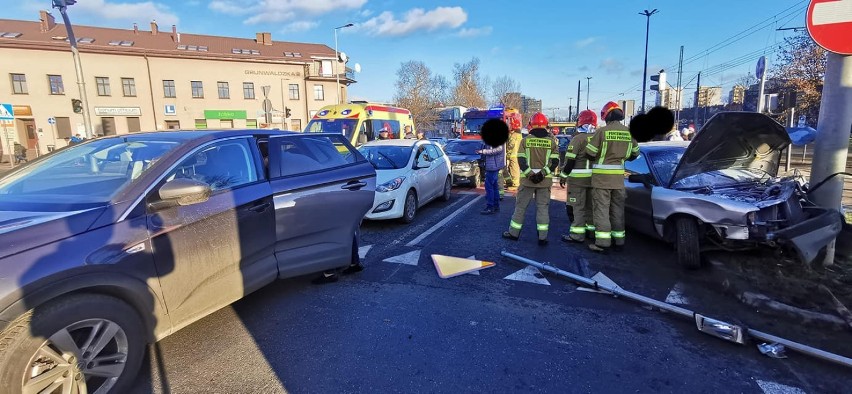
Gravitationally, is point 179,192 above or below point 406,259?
above

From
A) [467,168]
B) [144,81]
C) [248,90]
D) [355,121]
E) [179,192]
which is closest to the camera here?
[179,192]

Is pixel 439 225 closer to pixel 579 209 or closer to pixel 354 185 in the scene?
pixel 579 209

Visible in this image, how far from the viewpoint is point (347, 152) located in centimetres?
474

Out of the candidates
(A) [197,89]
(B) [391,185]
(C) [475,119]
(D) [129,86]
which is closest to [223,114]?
(A) [197,89]

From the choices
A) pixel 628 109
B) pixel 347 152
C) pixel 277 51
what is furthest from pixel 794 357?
pixel 277 51

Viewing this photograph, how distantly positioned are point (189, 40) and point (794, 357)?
2056 inches

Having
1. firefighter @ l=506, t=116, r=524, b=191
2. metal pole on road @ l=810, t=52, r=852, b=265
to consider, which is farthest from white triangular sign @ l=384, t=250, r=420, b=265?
firefighter @ l=506, t=116, r=524, b=191

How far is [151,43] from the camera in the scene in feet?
134

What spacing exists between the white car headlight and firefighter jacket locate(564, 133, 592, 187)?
2713 mm

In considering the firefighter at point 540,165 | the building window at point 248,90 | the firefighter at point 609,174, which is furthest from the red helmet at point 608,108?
Result: the building window at point 248,90

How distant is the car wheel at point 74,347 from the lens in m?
2.07

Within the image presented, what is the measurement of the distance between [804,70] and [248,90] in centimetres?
4100

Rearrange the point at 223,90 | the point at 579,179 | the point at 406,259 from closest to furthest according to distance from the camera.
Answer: the point at 406,259, the point at 579,179, the point at 223,90

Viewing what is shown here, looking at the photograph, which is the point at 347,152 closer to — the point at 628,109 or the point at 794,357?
the point at 794,357
